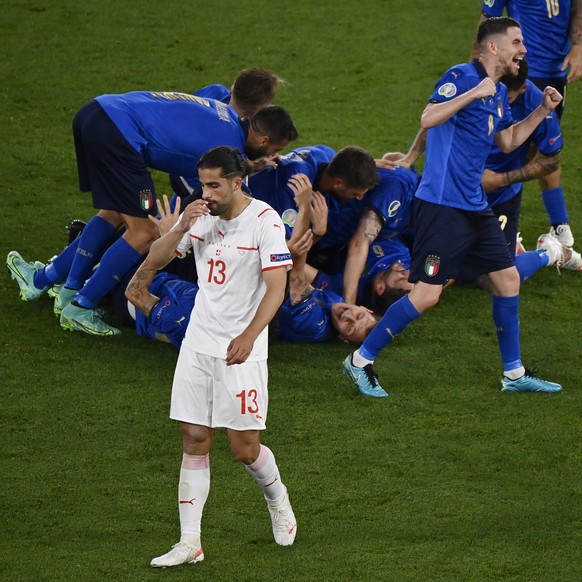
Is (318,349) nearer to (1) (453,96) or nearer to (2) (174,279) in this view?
(2) (174,279)

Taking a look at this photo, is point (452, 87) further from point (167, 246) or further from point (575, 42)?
point (575, 42)

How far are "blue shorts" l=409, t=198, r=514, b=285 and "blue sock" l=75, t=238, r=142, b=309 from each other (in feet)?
5.08

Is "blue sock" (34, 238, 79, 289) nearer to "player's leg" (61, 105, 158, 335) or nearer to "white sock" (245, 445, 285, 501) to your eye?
"player's leg" (61, 105, 158, 335)

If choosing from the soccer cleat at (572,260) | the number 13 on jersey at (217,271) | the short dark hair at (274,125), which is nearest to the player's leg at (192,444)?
the number 13 on jersey at (217,271)

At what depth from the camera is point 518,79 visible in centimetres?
632

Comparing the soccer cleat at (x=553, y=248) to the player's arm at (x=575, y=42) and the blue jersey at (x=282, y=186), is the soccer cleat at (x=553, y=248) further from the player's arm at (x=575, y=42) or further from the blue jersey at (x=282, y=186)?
the blue jersey at (x=282, y=186)

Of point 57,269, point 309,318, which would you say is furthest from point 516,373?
point 57,269

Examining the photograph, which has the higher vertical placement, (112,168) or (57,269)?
(112,168)

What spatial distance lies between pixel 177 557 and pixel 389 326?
1927mm

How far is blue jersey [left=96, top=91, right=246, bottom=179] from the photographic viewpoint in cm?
629

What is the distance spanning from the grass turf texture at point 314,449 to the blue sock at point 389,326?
9.4 inches

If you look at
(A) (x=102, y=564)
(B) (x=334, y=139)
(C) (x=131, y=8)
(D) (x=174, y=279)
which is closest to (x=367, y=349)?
→ (D) (x=174, y=279)

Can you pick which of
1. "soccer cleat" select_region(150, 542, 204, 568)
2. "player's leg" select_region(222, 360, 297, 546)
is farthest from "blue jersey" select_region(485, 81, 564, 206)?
"soccer cleat" select_region(150, 542, 204, 568)

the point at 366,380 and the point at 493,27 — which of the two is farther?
the point at 366,380
